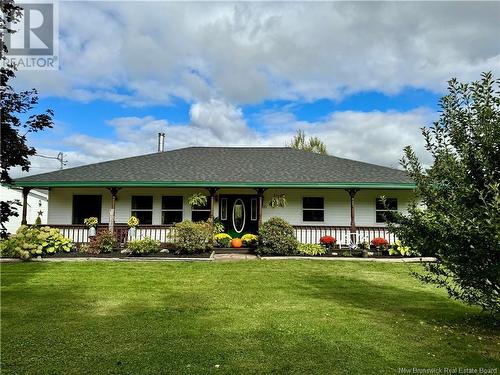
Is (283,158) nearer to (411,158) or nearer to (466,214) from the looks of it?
(411,158)

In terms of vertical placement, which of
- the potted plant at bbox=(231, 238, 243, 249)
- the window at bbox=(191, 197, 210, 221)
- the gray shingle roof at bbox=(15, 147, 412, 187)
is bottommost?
the potted plant at bbox=(231, 238, 243, 249)

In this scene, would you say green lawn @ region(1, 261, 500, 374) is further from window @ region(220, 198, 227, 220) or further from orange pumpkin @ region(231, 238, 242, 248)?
window @ region(220, 198, 227, 220)

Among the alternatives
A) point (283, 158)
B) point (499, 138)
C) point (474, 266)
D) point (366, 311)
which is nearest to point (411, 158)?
point (499, 138)

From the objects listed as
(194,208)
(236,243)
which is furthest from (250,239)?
(194,208)

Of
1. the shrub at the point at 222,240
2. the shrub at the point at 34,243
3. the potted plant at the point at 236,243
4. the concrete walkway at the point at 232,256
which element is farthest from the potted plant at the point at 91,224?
the potted plant at the point at 236,243

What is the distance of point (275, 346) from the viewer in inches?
214

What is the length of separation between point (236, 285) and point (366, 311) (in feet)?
11.1

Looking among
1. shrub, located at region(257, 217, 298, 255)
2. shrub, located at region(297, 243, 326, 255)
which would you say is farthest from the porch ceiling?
shrub, located at region(297, 243, 326, 255)

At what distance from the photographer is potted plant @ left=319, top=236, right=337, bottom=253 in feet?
51.1

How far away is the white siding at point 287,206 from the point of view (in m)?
17.6

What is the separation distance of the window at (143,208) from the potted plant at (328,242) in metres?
7.42

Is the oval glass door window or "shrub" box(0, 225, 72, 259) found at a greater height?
the oval glass door window

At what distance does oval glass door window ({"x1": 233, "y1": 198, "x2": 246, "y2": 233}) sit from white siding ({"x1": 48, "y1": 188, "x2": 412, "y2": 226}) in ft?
2.93

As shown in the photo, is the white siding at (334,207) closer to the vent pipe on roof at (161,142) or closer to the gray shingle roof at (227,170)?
the gray shingle roof at (227,170)
